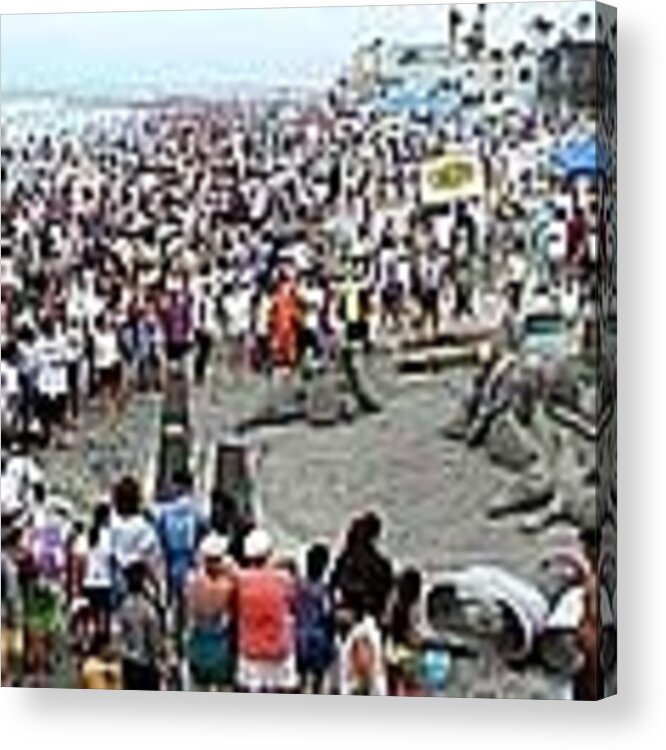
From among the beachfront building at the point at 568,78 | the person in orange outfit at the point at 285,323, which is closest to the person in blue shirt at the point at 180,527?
the person in orange outfit at the point at 285,323

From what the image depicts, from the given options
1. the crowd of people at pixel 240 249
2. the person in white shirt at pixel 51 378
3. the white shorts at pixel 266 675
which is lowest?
the white shorts at pixel 266 675

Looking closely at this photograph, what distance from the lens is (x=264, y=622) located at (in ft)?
6.64

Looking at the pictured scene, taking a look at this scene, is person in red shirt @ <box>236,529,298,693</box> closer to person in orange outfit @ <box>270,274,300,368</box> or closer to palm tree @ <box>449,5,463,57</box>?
person in orange outfit @ <box>270,274,300,368</box>

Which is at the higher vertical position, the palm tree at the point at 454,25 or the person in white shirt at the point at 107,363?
the palm tree at the point at 454,25

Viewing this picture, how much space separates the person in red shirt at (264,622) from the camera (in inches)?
79.4

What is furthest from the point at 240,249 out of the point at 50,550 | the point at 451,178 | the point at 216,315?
the point at 50,550

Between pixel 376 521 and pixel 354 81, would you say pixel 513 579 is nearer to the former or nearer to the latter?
pixel 376 521

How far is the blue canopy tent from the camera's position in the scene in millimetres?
1941

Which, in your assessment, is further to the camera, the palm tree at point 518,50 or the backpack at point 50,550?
the backpack at point 50,550

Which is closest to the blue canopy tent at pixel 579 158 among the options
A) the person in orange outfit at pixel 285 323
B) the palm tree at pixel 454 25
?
the palm tree at pixel 454 25

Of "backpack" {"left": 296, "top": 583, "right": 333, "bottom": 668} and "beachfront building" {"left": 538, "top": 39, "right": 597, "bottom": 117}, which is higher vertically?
"beachfront building" {"left": 538, "top": 39, "right": 597, "bottom": 117}

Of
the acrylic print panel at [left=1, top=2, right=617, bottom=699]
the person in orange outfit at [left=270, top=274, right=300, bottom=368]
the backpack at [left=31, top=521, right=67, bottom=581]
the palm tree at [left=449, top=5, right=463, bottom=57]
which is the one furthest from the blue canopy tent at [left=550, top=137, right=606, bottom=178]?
the backpack at [left=31, top=521, right=67, bottom=581]

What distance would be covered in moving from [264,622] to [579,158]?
0.40 m

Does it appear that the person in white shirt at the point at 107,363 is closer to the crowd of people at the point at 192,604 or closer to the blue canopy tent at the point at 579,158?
the crowd of people at the point at 192,604
